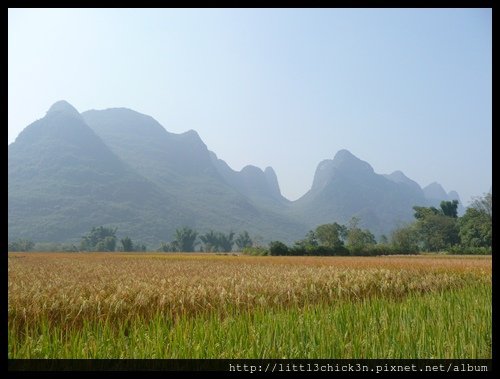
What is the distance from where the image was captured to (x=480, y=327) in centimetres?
716

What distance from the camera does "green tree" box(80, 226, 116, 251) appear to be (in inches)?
5610

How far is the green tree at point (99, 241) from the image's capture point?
142500mm

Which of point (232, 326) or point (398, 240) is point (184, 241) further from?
point (232, 326)

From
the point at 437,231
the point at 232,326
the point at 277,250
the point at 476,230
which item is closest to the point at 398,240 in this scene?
the point at 437,231

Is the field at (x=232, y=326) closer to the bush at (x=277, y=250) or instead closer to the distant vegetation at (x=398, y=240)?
the bush at (x=277, y=250)

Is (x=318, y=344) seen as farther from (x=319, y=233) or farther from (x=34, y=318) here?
(x=319, y=233)

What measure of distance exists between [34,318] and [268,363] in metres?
6.00

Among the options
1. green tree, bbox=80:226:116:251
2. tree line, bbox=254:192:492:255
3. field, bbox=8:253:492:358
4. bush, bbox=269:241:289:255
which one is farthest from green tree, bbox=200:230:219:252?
field, bbox=8:253:492:358

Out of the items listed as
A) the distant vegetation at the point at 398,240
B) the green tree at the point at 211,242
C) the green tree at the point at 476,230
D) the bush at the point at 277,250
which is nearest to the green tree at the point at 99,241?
the distant vegetation at the point at 398,240

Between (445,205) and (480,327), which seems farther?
(445,205)

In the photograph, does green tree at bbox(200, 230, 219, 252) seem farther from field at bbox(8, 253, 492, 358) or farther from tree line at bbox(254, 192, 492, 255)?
field at bbox(8, 253, 492, 358)

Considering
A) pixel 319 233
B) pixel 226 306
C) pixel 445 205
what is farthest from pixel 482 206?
pixel 226 306

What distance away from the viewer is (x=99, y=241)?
151m
